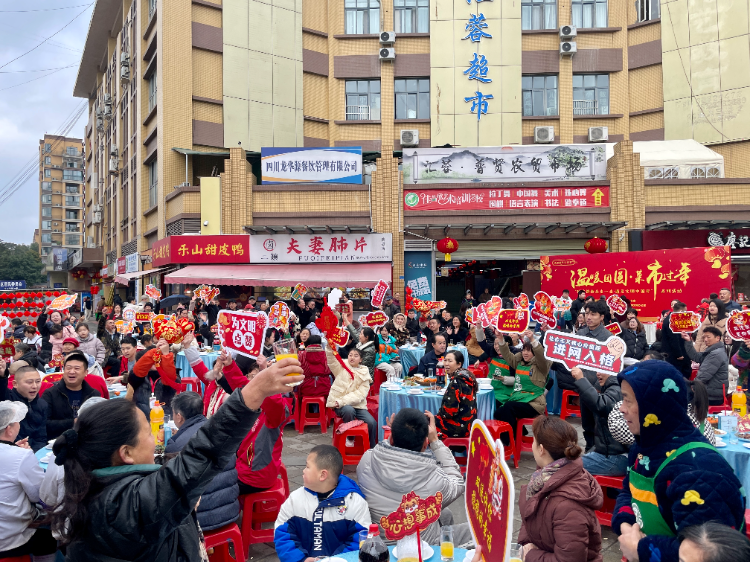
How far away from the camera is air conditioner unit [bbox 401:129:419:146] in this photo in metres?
20.6

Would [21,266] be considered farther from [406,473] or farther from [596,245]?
[406,473]

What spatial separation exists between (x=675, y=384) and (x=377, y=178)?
15.9 meters

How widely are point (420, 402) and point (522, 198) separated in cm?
1217

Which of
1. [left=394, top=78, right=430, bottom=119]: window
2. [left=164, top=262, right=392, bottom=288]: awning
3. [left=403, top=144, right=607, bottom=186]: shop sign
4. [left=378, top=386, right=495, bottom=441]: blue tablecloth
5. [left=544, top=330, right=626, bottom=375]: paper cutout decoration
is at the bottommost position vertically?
[left=378, top=386, right=495, bottom=441]: blue tablecloth

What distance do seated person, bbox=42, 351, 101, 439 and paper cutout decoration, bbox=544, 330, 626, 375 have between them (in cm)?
446

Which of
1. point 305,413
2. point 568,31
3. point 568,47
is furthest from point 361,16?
point 305,413

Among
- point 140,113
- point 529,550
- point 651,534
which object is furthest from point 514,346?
point 140,113

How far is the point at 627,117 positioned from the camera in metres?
21.1

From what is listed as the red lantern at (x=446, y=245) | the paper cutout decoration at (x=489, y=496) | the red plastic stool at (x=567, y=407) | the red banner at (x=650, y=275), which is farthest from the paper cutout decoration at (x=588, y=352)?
the red lantern at (x=446, y=245)

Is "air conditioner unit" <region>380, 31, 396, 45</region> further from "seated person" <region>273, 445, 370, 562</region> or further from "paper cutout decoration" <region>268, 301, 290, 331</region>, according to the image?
"seated person" <region>273, 445, 370, 562</region>

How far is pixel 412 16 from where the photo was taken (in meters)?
21.3

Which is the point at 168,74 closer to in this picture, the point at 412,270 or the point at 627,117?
the point at 412,270

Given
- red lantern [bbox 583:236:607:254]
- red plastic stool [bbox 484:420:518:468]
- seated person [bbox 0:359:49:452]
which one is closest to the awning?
red lantern [bbox 583:236:607:254]

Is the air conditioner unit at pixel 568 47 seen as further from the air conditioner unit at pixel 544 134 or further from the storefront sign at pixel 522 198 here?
the storefront sign at pixel 522 198
